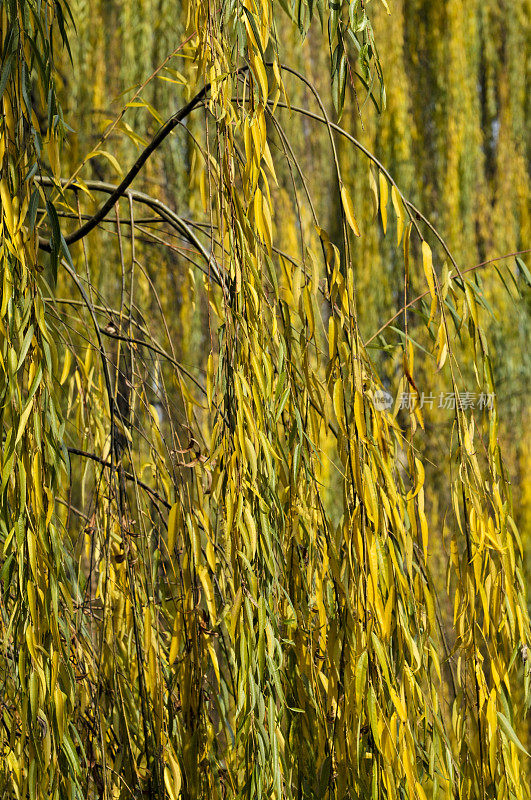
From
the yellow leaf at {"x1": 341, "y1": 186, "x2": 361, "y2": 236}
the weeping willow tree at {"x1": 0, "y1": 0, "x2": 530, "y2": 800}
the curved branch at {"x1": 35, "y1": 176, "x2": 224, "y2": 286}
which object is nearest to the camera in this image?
the weeping willow tree at {"x1": 0, "y1": 0, "x2": 530, "y2": 800}

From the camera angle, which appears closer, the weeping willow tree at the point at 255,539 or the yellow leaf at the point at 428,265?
the weeping willow tree at the point at 255,539

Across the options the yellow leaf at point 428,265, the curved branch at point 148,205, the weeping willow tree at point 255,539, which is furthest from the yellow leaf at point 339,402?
the curved branch at point 148,205

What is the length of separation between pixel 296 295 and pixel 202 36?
322 mm

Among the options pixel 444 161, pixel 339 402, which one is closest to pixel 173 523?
pixel 339 402

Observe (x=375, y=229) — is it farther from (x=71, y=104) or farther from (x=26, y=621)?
(x=26, y=621)

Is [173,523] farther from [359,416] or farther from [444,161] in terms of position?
[444,161]

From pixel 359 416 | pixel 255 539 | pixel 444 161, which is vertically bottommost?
pixel 255 539

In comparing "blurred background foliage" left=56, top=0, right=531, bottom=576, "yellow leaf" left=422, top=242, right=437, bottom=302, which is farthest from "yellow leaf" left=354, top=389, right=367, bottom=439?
"blurred background foliage" left=56, top=0, right=531, bottom=576

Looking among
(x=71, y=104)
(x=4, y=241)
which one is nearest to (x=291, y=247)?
(x=71, y=104)

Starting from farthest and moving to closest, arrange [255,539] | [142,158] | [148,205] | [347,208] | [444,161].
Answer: [444,161] < [148,205] < [142,158] < [347,208] < [255,539]

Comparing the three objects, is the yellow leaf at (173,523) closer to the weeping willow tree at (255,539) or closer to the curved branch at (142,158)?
the weeping willow tree at (255,539)

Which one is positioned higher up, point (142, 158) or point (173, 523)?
point (142, 158)

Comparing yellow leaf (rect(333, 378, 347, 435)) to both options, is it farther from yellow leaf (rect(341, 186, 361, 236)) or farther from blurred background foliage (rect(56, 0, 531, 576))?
blurred background foliage (rect(56, 0, 531, 576))

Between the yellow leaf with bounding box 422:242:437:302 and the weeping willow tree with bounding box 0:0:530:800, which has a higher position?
the yellow leaf with bounding box 422:242:437:302
